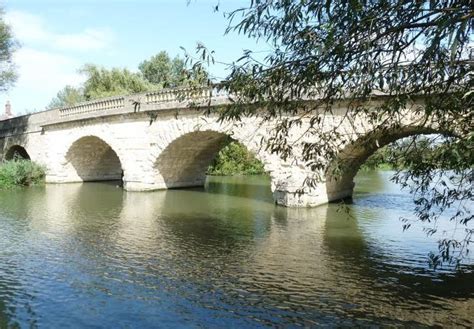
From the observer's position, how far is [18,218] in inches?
463

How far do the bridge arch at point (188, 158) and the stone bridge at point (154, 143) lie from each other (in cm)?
4

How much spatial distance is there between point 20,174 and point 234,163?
13.5 metres

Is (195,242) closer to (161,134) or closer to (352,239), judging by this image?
(352,239)

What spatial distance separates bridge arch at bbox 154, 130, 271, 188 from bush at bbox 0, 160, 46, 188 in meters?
6.18

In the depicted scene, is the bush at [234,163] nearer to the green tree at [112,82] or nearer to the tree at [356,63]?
the green tree at [112,82]

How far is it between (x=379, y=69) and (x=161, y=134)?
13650 millimetres

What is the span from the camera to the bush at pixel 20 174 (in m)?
19.4

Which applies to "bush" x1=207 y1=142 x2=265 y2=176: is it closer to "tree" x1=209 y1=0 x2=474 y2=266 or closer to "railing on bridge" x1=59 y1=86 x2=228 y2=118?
"railing on bridge" x1=59 y1=86 x2=228 y2=118

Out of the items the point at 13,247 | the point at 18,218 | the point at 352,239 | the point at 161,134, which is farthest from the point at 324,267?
the point at 161,134

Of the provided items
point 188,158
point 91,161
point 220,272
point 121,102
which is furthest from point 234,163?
Answer: point 220,272

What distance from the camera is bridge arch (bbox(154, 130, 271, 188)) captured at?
17087 mm

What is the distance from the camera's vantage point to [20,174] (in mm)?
20141

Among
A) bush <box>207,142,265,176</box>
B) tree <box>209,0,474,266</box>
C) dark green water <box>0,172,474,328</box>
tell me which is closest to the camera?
tree <box>209,0,474,266</box>

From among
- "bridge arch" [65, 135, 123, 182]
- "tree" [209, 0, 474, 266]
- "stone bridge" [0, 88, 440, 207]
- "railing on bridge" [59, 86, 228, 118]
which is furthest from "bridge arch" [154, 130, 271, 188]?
"tree" [209, 0, 474, 266]
